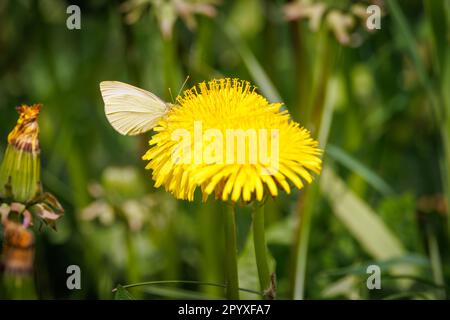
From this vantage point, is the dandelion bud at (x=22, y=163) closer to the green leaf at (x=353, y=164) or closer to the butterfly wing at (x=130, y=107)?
the butterfly wing at (x=130, y=107)

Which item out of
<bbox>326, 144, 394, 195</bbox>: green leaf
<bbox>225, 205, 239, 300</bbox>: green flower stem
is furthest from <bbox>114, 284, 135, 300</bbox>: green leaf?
<bbox>326, 144, 394, 195</bbox>: green leaf

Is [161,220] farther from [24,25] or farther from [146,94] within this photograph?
[24,25]

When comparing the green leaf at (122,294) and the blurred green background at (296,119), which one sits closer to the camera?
the green leaf at (122,294)

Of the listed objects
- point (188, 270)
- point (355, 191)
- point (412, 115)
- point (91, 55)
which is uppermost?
point (91, 55)

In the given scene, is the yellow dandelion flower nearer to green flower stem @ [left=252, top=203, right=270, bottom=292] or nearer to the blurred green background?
green flower stem @ [left=252, top=203, right=270, bottom=292]

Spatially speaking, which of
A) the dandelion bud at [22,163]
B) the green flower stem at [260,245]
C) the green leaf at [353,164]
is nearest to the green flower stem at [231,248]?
the green flower stem at [260,245]
